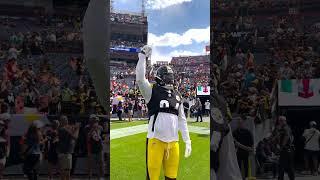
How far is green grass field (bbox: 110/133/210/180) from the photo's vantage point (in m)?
5.48

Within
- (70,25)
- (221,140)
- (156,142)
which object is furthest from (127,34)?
(156,142)

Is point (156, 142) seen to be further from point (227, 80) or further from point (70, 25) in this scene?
point (70, 25)

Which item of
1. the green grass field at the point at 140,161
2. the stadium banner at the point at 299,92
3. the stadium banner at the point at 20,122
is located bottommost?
the green grass field at the point at 140,161

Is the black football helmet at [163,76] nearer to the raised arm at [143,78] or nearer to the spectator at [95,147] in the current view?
the raised arm at [143,78]

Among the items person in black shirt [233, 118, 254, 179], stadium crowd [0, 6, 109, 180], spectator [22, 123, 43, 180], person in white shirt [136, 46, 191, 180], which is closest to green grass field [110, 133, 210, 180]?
person in black shirt [233, 118, 254, 179]

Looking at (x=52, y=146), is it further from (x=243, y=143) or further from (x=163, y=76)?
(x=243, y=143)

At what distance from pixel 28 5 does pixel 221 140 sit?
2.77 meters

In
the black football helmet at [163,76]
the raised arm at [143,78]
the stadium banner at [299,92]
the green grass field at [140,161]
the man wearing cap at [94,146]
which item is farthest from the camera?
the green grass field at [140,161]

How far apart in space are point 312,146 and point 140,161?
104 inches

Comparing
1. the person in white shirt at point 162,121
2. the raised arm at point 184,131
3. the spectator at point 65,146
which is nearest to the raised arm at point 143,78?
the person in white shirt at point 162,121

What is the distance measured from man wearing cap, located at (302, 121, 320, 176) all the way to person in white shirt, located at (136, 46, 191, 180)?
5.21ft

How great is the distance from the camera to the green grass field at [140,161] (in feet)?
18.0

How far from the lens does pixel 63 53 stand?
5066 millimetres

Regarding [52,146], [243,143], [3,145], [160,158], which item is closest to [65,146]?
[52,146]
